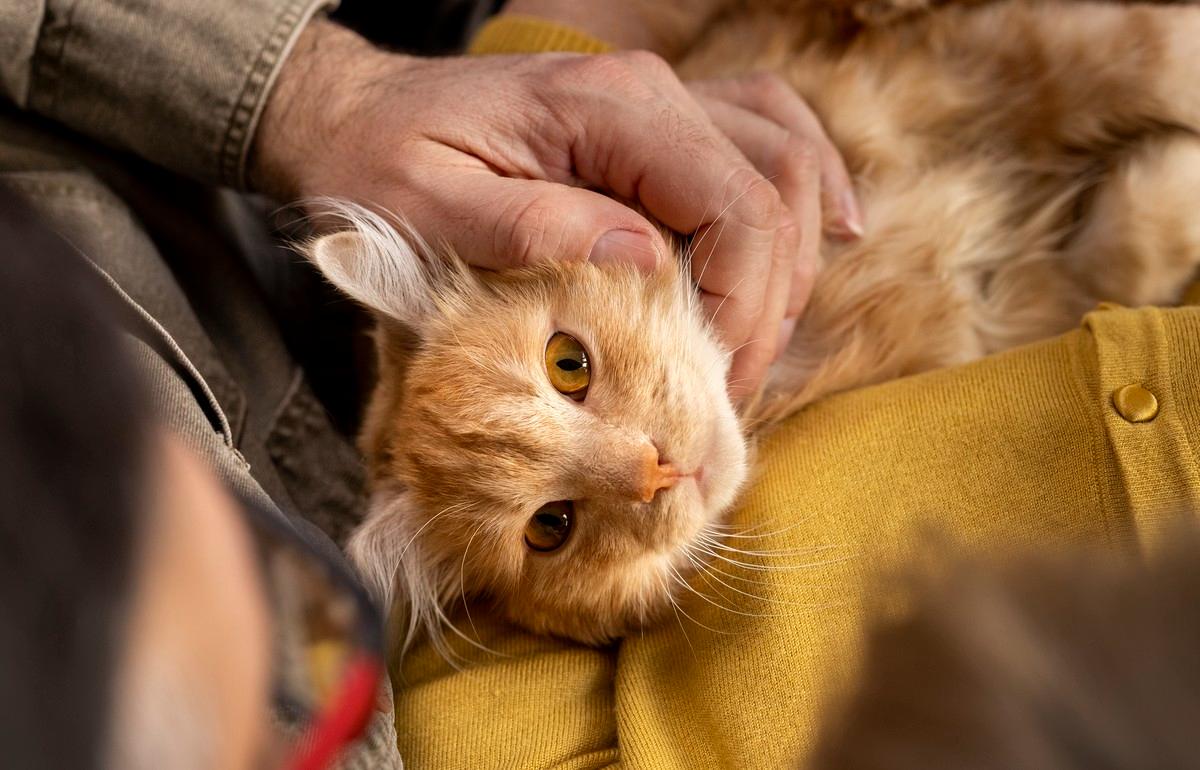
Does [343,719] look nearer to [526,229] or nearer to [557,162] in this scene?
[526,229]

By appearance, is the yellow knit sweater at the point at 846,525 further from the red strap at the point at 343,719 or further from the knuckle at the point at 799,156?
the red strap at the point at 343,719

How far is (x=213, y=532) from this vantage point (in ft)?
1.63

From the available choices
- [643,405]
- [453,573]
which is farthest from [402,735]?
[643,405]

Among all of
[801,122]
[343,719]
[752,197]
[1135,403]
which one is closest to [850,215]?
[801,122]

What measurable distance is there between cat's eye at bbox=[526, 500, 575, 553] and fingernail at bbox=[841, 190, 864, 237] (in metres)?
0.82

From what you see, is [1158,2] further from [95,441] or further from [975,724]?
[95,441]

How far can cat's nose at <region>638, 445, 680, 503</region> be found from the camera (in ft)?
4.08

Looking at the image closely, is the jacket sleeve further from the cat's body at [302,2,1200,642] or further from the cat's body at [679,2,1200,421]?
the cat's body at [679,2,1200,421]

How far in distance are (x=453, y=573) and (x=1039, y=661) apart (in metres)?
1.18

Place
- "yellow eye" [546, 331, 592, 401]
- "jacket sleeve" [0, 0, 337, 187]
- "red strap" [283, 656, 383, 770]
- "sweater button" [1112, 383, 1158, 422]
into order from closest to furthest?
"red strap" [283, 656, 383, 770] < "sweater button" [1112, 383, 1158, 422] < "yellow eye" [546, 331, 592, 401] < "jacket sleeve" [0, 0, 337, 187]

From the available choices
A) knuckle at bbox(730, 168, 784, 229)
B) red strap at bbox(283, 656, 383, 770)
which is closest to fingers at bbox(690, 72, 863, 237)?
knuckle at bbox(730, 168, 784, 229)

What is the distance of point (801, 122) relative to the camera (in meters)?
1.62

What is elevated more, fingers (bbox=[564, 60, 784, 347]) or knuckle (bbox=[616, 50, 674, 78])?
knuckle (bbox=[616, 50, 674, 78])

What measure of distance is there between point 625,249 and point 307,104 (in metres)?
0.67
